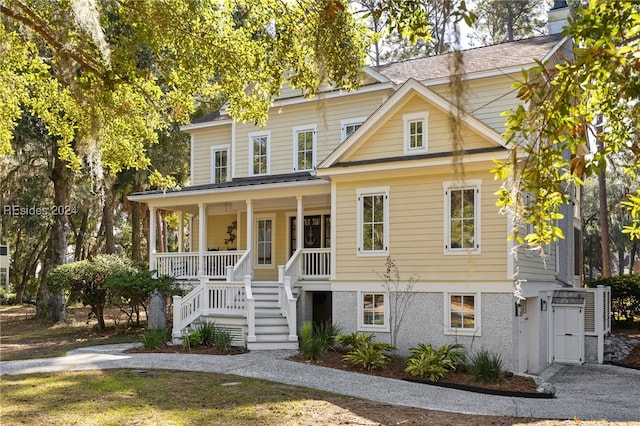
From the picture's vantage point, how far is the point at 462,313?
1441 cm

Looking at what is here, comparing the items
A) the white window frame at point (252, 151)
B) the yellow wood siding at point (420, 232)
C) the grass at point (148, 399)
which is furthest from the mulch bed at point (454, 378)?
the white window frame at point (252, 151)

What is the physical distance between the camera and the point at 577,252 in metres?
24.5

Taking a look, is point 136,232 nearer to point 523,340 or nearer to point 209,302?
point 209,302

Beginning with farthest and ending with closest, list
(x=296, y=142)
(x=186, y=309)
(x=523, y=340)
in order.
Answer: (x=296, y=142) → (x=186, y=309) → (x=523, y=340)

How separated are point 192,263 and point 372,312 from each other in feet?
20.3

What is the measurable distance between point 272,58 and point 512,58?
10.2m

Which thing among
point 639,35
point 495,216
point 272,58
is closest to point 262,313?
point 495,216

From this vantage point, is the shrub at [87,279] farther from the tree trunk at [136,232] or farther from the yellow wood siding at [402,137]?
the yellow wood siding at [402,137]

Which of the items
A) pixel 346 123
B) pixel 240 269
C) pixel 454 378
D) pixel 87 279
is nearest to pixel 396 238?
pixel 454 378

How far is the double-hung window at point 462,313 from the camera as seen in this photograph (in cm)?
1420

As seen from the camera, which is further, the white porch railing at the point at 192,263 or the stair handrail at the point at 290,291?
the white porch railing at the point at 192,263

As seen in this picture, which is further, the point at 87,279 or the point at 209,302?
the point at 87,279

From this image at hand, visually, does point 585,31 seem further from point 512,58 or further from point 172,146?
point 172,146

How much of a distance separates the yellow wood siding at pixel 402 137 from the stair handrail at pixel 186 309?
519cm
